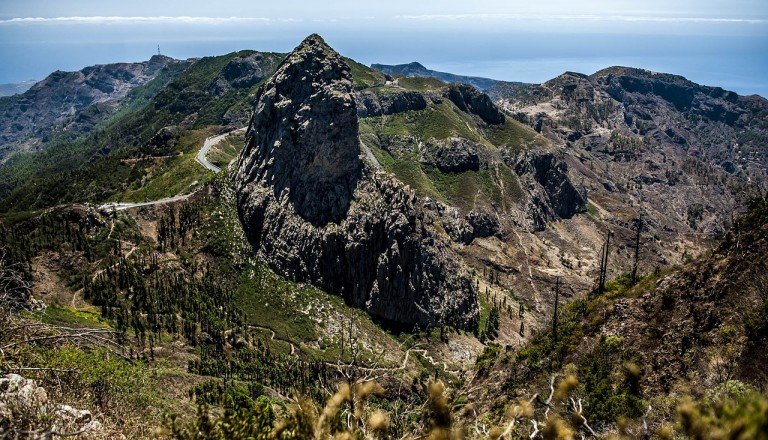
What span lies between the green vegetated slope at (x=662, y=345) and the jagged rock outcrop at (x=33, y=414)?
2269 cm

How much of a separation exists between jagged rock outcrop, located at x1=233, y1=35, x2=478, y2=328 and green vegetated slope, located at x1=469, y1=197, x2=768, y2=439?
192 feet

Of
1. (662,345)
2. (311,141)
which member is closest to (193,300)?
(311,141)

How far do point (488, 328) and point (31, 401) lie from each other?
118545mm

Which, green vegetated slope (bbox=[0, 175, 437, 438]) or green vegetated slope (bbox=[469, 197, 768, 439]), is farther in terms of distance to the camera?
green vegetated slope (bbox=[0, 175, 437, 438])

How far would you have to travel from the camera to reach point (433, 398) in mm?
11328

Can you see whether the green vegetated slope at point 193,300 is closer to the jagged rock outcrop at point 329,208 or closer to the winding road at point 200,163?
the winding road at point 200,163

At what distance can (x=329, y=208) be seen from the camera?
114 metres

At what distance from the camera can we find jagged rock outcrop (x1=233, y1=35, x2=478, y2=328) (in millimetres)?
111438

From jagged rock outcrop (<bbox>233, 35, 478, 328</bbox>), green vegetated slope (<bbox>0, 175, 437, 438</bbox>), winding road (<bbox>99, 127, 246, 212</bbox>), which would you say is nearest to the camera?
green vegetated slope (<bbox>0, 175, 437, 438</bbox>)

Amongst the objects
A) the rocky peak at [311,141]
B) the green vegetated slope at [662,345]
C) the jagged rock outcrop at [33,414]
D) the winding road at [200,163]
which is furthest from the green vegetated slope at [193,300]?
the jagged rock outcrop at [33,414]

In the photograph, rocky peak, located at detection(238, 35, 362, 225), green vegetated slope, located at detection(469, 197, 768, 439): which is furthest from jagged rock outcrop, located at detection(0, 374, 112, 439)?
rocky peak, located at detection(238, 35, 362, 225)

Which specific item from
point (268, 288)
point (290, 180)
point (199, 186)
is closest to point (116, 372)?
point (268, 288)

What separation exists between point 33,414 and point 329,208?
9777 centimetres

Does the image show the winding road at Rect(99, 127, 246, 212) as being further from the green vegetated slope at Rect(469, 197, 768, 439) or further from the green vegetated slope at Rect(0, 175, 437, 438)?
the green vegetated slope at Rect(469, 197, 768, 439)
